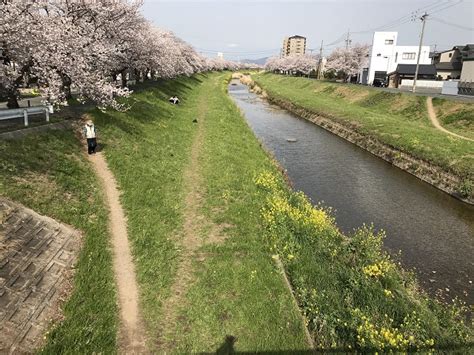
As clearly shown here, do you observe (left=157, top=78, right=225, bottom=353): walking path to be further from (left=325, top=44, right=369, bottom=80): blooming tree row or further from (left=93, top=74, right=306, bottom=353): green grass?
(left=325, top=44, right=369, bottom=80): blooming tree row

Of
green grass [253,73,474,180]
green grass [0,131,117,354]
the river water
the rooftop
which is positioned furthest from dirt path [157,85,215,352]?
the rooftop

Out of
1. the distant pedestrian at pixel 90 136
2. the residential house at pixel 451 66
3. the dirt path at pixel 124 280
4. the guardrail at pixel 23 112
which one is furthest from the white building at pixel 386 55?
the dirt path at pixel 124 280

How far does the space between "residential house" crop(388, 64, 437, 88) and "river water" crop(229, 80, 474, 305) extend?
57.3 meters

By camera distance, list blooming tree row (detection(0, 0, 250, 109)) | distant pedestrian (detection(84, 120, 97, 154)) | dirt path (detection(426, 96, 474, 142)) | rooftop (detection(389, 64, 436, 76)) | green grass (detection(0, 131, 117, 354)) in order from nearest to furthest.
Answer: green grass (detection(0, 131, 117, 354)), blooming tree row (detection(0, 0, 250, 109)), distant pedestrian (detection(84, 120, 97, 154)), dirt path (detection(426, 96, 474, 142)), rooftop (detection(389, 64, 436, 76))

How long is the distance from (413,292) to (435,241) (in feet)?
22.8

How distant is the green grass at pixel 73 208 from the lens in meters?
9.91

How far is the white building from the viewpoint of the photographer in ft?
321

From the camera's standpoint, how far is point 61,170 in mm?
17828

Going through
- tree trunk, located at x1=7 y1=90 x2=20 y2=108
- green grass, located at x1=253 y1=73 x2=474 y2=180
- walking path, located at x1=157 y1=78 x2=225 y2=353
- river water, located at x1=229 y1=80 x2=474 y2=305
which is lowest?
river water, located at x1=229 y1=80 x2=474 y2=305

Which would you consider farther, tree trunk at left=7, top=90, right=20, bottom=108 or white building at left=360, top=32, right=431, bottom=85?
white building at left=360, top=32, right=431, bottom=85

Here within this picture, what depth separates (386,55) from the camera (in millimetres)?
97812

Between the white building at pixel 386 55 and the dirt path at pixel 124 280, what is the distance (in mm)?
95826

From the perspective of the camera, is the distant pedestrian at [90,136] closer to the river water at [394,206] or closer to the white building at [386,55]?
the river water at [394,206]

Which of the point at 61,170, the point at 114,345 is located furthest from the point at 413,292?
the point at 61,170
